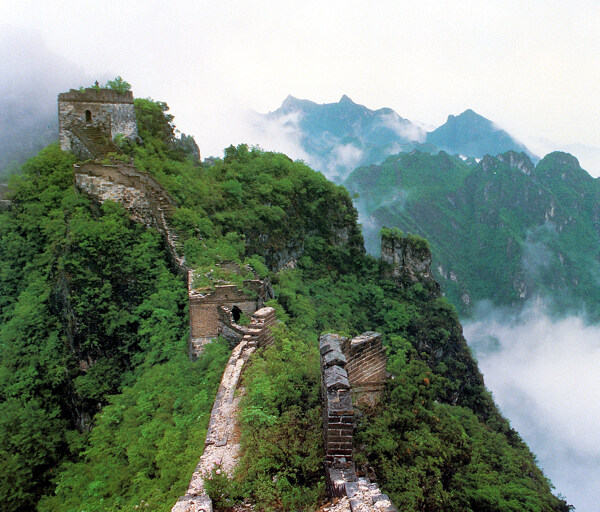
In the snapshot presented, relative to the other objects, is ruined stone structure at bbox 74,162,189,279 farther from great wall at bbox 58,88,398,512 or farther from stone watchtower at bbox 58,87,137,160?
stone watchtower at bbox 58,87,137,160

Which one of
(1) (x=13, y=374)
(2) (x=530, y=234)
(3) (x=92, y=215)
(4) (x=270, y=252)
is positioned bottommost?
(1) (x=13, y=374)

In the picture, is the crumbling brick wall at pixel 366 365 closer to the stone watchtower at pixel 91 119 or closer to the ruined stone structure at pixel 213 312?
the ruined stone structure at pixel 213 312

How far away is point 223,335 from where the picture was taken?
30.3 feet

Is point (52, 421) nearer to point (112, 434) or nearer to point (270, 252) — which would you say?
point (112, 434)

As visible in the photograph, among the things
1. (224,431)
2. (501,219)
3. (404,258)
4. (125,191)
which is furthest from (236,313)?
(501,219)

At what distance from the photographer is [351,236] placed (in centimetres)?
2530

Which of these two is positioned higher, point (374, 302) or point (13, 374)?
point (374, 302)

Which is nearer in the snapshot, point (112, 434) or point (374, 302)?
point (112, 434)

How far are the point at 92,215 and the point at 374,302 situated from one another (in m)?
16.3

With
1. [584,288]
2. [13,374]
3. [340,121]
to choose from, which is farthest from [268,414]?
[340,121]

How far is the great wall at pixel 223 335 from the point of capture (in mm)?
4480

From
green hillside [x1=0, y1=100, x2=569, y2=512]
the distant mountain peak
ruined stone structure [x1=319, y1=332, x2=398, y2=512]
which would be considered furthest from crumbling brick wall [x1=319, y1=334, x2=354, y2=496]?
the distant mountain peak

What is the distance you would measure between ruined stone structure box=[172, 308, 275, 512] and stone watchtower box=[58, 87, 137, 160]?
10.9m

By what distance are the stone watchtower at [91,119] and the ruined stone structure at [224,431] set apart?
10.9 meters
